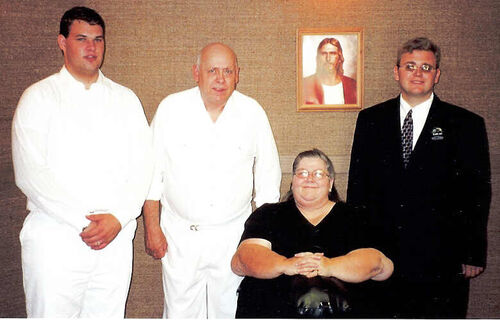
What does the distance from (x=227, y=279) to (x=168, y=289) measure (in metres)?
0.36

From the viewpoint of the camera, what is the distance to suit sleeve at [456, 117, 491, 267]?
102 inches

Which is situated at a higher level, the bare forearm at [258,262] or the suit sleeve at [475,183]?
the suit sleeve at [475,183]

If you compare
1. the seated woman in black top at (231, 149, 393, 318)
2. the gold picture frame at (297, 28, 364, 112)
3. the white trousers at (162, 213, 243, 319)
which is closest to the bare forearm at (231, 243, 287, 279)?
the seated woman in black top at (231, 149, 393, 318)

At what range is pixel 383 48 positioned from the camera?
3.20 m

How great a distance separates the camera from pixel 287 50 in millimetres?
3221

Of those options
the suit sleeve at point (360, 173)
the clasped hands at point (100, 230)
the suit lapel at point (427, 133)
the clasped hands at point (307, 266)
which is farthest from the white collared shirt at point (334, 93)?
the clasped hands at point (100, 230)

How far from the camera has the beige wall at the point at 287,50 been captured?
3.15m

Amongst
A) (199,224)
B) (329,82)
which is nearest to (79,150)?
(199,224)

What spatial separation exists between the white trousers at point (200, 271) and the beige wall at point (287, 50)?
2.61 ft

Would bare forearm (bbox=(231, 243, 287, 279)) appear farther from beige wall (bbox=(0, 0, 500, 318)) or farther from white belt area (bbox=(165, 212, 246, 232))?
beige wall (bbox=(0, 0, 500, 318))

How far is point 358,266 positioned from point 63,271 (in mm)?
1478

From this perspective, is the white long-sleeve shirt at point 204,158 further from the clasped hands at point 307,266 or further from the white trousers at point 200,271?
the clasped hands at point 307,266

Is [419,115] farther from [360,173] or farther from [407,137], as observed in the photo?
[360,173]

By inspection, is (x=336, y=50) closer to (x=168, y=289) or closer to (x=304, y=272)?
(x=304, y=272)
